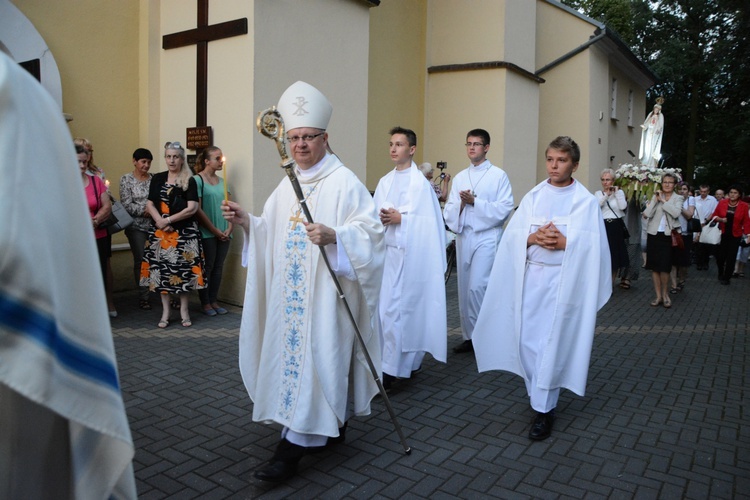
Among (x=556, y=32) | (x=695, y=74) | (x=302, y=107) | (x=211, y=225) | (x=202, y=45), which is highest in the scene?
(x=695, y=74)

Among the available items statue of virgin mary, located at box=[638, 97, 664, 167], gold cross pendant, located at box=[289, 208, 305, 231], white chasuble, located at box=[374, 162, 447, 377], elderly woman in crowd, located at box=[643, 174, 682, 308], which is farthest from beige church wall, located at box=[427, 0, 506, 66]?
gold cross pendant, located at box=[289, 208, 305, 231]

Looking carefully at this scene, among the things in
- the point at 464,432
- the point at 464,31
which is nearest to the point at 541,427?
the point at 464,432

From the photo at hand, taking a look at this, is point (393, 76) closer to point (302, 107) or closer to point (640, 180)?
point (640, 180)

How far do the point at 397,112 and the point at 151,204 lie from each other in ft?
22.3

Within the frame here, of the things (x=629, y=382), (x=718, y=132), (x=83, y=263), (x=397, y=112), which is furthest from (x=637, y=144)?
(x=83, y=263)

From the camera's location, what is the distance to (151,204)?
289 inches

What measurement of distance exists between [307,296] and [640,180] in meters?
10.1

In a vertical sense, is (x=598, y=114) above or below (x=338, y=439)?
above

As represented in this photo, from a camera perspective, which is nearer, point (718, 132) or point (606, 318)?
point (606, 318)

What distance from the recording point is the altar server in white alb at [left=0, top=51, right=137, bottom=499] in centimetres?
111

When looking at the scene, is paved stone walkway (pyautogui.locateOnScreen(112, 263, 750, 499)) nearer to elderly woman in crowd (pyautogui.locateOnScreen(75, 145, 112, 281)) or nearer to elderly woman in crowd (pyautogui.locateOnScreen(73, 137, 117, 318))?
elderly woman in crowd (pyautogui.locateOnScreen(73, 137, 117, 318))

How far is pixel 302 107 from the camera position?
372 cm

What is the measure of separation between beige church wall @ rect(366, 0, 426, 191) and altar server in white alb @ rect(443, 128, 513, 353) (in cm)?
539

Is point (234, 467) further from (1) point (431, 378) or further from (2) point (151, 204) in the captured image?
(2) point (151, 204)
